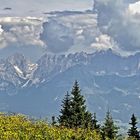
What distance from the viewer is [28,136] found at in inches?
979

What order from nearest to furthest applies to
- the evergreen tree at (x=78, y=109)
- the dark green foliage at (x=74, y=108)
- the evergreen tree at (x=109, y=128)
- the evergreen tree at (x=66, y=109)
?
the evergreen tree at (x=109, y=128)
the evergreen tree at (x=78, y=109)
the dark green foliage at (x=74, y=108)
the evergreen tree at (x=66, y=109)

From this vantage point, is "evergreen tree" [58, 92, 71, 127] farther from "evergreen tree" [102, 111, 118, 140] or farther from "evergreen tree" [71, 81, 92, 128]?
"evergreen tree" [102, 111, 118, 140]

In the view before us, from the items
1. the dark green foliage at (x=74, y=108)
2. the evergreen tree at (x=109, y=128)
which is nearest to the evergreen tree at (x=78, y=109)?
the dark green foliage at (x=74, y=108)

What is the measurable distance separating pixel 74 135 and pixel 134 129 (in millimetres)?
24403

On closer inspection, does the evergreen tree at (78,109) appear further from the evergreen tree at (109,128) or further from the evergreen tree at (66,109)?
the evergreen tree at (109,128)

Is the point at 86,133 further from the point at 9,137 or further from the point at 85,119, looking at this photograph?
the point at 85,119

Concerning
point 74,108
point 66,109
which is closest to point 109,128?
point 74,108

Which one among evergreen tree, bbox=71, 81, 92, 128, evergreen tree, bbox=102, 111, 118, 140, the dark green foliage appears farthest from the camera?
the dark green foliage

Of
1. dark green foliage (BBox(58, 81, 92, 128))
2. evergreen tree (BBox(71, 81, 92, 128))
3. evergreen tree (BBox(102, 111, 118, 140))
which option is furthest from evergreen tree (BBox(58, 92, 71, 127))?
evergreen tree (BBox(102, 111, 118, 140))

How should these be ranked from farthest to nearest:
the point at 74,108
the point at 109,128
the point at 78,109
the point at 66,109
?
the point at 66,109 < the point at 74,108 < the point at 78,109 < the point at 109,128

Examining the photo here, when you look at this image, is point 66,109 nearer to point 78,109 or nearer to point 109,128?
point 78,109

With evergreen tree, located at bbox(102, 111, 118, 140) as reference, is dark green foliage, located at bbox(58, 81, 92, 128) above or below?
above

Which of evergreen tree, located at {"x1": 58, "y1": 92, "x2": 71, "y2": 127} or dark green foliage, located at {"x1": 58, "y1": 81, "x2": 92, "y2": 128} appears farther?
evergreen tree, located at {"x1": 58, "y1": 92, "x2": 71, "y2": 127}

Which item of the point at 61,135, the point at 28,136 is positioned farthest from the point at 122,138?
the point at 28,136
